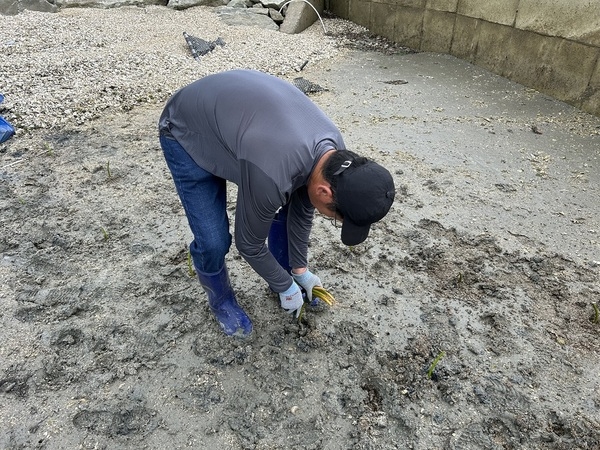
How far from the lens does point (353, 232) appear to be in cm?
152

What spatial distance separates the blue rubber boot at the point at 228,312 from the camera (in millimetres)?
2115

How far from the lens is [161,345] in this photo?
216 centimetres

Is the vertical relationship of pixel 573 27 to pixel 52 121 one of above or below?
above

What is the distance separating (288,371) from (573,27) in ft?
14.7

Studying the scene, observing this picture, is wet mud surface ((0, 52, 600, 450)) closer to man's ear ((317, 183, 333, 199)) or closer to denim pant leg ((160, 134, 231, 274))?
denim pant leg ((160, 134, 231, 274))

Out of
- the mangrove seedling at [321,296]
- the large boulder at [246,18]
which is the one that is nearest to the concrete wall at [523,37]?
the large boulder at [246,18]

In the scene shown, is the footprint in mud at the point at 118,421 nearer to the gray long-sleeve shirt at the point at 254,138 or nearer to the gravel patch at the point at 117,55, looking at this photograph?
the gray long-sleeve shirt at the point at 254,138

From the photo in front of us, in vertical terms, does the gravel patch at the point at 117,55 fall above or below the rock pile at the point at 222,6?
below

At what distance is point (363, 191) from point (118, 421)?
1.42 meters

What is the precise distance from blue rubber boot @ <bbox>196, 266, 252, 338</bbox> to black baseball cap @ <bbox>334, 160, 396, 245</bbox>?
91cm

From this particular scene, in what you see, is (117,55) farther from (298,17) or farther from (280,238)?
(280,238)

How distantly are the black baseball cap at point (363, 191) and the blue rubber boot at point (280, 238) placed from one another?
2.44 ft

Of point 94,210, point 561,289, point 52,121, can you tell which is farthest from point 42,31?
point 561,289

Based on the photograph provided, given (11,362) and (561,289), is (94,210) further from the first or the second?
(561,289)
